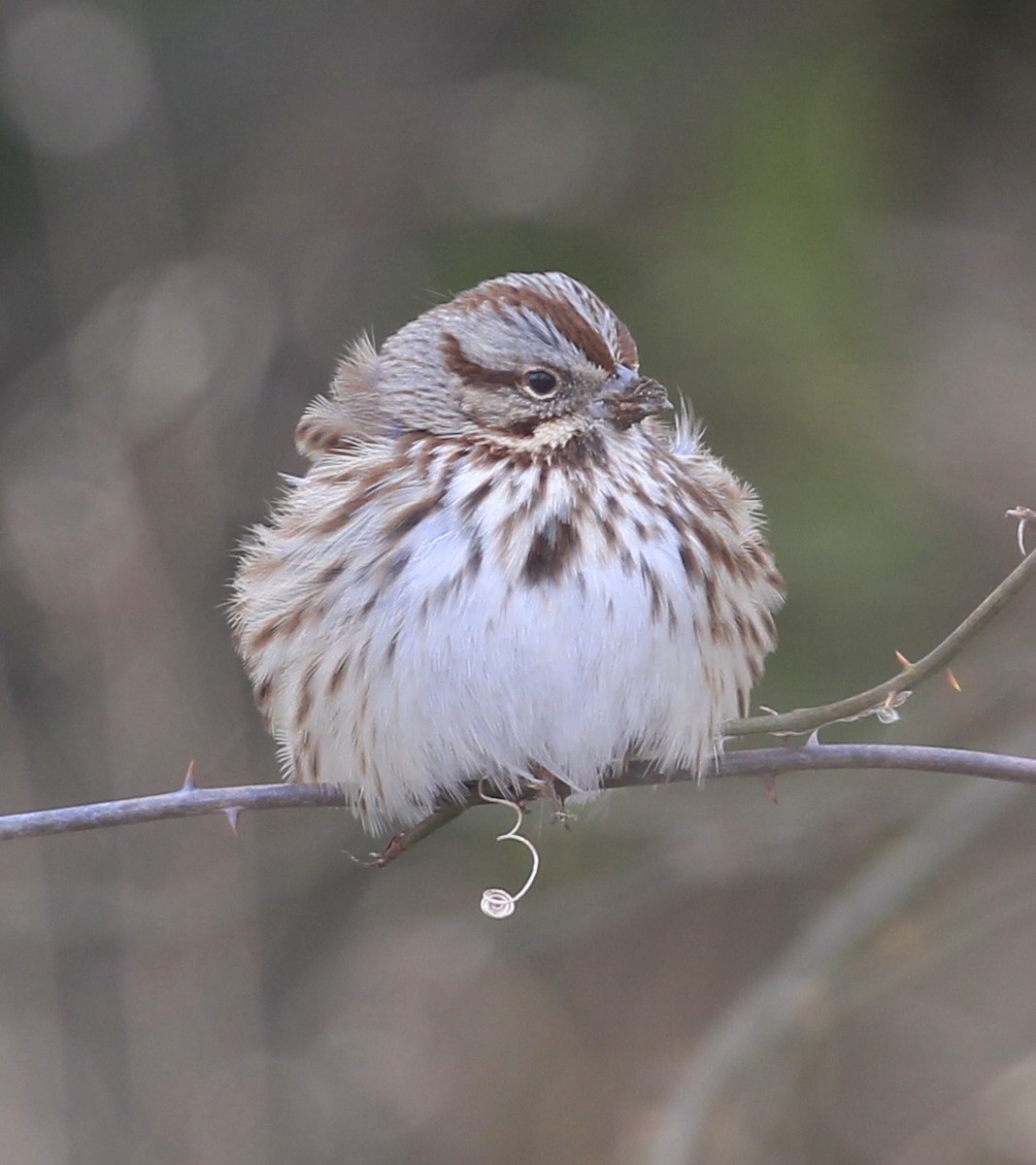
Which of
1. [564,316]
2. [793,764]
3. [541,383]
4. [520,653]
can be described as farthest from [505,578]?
[793,764]

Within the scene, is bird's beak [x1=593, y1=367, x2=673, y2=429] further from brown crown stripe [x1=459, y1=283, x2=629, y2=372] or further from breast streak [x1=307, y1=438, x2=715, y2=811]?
breast streak [x1=307, y1=438, x2=715, y2=811]

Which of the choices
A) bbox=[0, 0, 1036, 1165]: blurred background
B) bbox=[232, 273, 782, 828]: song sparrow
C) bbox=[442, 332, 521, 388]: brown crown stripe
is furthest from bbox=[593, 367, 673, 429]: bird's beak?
bbox=[0, 0, 1036, 1165]: blurred background

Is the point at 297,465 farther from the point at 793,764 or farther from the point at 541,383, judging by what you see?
the point at 793,764

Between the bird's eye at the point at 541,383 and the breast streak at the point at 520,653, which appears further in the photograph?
the bird's eye at the point at 541,383

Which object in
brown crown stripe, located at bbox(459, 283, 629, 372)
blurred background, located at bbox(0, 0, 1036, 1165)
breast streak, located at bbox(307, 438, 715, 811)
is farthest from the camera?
blurred background, located at bbox(0, 0, 1036, 1165)

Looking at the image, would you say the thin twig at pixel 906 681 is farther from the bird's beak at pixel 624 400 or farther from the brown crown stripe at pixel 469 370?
the brown crown stripe at pixel 469 370

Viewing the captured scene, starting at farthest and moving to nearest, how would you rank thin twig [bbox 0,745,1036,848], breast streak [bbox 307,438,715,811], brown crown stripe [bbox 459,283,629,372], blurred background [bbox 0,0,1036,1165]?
blurred background [bbox 0,0,1036,1165]
brown crown stripe [bbox 459,283,629,372]
breast streak [bbox 307,438,715,811]
thin twig [bbox 0,745,1036,848]

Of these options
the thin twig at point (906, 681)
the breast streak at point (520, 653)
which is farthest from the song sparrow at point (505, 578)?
the thin twig at point (906, 681)
